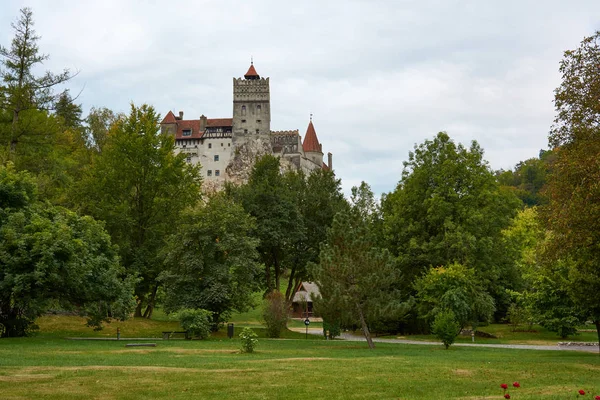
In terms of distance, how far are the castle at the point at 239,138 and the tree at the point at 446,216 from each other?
75.8 m

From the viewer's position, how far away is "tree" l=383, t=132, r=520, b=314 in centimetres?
4222

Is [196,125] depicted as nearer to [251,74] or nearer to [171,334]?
[251,74]

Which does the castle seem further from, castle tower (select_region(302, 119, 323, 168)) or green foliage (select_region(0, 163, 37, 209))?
green foliage (select_region(0, 163, 37, 209))

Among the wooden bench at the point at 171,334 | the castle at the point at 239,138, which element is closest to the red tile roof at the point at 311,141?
the castle at the point at 239,138

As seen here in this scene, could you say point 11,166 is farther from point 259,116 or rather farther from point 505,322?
point 259,116

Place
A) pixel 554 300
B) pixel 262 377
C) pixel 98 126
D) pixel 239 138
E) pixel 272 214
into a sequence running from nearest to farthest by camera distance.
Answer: pixel 262 377
pixel 554 300
pixel 272 214
pixel 98 126
pixel 239 138

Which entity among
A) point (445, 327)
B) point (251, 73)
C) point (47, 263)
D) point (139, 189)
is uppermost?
point (251, 73)

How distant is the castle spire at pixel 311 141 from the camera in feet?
456

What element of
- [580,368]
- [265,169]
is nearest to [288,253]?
[265,169]

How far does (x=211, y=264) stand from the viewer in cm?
3900

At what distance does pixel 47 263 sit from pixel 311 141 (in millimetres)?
113640

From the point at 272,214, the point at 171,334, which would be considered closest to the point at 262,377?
the point at 171,334

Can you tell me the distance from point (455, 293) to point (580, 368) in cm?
1564

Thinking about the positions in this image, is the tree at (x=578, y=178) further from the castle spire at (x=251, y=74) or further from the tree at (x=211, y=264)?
the castle spire at (x=251, y=74)
